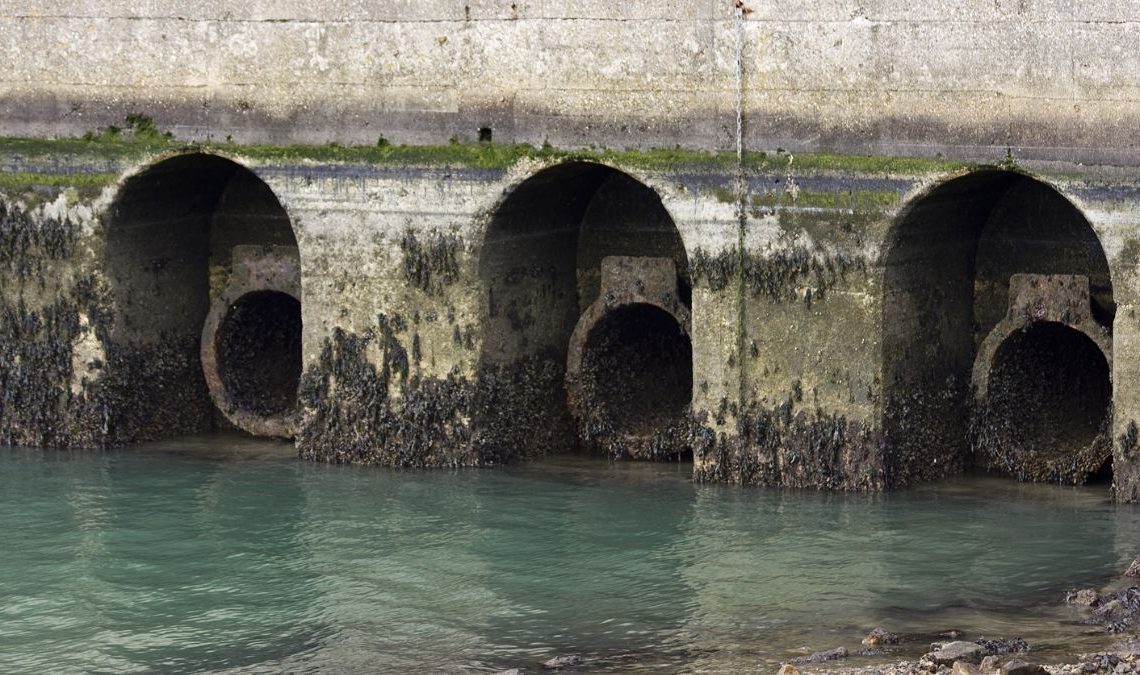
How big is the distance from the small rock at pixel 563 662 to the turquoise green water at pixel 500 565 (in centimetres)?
16

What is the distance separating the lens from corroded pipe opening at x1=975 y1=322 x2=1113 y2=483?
1709cm

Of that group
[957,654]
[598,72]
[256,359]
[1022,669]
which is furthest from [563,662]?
[256,359]

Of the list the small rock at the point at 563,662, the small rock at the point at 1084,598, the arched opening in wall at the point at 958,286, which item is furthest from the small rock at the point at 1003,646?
the arched opening in wall at the point at 958,286

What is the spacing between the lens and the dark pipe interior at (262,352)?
1953 cm

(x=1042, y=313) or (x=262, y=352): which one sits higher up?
(x=1042, y=313)

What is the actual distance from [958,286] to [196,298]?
6.17m

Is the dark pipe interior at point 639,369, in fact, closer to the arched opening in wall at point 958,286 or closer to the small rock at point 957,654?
the arched opening in wall at point 958,286

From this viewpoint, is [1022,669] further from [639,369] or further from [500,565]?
[639,369]

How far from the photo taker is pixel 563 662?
13.2 metres

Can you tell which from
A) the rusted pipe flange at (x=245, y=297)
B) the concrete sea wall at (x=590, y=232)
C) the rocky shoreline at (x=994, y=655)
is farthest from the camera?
the rusted pipe flange at (x=245, y=297)

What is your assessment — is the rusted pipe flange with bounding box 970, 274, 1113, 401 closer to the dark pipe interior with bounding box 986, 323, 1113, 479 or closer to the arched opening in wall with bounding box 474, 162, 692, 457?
the dark pipe interior with bounding box 986, 323, 1113, 479

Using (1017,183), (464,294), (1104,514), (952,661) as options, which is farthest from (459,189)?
(952,661)

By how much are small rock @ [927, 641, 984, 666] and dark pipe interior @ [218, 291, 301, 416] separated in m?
7.86

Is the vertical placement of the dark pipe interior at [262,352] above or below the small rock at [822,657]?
above
